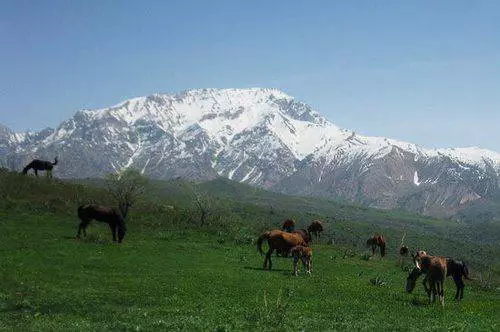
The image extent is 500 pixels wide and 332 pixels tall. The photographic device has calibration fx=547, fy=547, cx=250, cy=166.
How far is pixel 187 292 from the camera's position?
97.6 ft

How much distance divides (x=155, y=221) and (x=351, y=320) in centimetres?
4416

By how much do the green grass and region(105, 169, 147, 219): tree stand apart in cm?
1758

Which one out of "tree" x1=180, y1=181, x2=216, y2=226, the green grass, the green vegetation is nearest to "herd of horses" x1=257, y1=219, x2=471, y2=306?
the green grass

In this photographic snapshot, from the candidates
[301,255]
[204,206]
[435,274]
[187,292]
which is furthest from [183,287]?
[204,206]

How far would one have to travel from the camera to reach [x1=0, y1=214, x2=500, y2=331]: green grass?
2256cm

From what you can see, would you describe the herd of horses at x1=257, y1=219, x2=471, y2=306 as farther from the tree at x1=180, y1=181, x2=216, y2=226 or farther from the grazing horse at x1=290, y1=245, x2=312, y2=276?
the tree at x1=180, y1=181, x2=216, y2=226

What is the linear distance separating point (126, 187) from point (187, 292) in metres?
41.7

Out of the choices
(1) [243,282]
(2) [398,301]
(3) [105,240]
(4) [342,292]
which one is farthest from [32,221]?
(2) [398,301]

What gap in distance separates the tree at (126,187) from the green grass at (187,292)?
1758cm

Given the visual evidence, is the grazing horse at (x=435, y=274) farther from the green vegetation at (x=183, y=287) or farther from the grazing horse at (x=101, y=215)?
the grazing horse at (x=101, y=215)

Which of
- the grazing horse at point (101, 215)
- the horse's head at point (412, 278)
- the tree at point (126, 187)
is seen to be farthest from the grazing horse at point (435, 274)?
the tree at point (126, 187)

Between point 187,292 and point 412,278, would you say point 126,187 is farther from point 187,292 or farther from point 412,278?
point 412,278

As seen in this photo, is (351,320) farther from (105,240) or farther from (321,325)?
(105,240)

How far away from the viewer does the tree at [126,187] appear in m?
68.8
